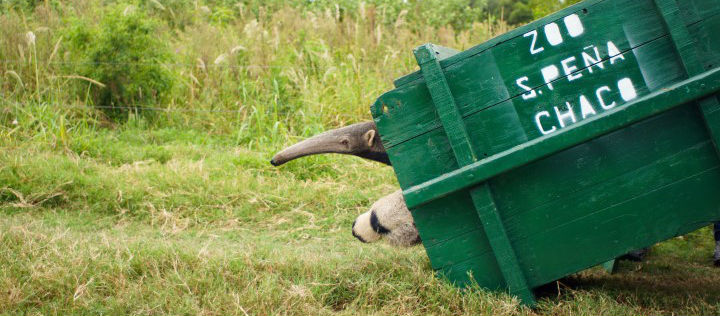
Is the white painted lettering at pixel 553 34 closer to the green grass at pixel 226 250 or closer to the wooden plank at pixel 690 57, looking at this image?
the wooden plank at pixel 690 57

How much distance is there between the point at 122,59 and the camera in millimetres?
7695

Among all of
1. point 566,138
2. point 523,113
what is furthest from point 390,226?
point 566,138

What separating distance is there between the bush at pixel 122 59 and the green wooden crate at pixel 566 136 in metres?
5.68

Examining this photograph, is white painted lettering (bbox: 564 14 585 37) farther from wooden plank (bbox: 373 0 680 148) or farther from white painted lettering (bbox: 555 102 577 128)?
white painted lettering (bbox: 555 102 577 128)

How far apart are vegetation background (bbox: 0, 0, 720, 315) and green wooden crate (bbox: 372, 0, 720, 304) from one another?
1.14ft

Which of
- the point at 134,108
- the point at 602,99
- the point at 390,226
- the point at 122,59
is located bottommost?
the point at 390,226

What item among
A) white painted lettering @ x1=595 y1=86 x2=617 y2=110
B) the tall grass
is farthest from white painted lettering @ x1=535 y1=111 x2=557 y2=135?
the tall grass

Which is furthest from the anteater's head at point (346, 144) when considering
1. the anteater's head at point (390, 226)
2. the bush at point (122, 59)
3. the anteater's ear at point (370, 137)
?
the bush at point (122, 59)

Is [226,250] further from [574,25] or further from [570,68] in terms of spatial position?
[574,25]

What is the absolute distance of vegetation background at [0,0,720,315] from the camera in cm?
319

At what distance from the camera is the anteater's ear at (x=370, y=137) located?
11.6ft

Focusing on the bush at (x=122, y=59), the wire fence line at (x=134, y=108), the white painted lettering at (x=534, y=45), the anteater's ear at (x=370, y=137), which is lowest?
the anteater's ear at (x=370, y=137)

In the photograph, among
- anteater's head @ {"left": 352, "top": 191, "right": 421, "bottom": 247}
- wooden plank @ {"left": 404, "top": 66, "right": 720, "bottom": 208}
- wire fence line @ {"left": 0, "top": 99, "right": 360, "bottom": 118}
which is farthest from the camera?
wire fence line @ {"left": 0, "top": 99, "right": 360, "bottom": 118}

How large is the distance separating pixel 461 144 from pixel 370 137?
81cm
